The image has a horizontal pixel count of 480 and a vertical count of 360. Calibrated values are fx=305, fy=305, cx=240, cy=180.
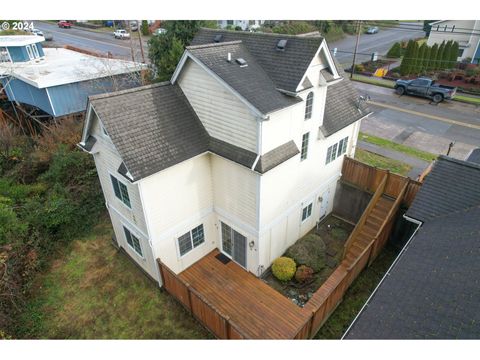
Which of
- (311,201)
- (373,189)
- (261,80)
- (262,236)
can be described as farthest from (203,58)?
(373,189)

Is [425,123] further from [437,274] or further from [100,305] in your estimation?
[100,305]

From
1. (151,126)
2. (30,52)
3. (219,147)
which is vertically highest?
(30,52)

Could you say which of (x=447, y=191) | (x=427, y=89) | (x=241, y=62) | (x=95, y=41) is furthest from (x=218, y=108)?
(x=95, y=41)

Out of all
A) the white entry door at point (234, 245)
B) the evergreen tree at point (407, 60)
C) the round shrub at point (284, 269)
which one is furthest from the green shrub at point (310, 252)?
the evergreen tree at point (407, 60)

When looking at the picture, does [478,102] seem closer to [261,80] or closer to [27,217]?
[261,80]

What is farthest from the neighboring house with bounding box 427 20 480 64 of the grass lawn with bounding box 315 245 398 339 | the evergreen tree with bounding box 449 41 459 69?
the grass lawn with bounding box 315 245 398 339

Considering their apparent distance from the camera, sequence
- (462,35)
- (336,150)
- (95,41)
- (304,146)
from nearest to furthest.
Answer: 1. (304,146)
2. (336,150)
3. (462,35)
4. (95,41)

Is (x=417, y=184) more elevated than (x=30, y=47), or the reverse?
(x=30, y=47)
